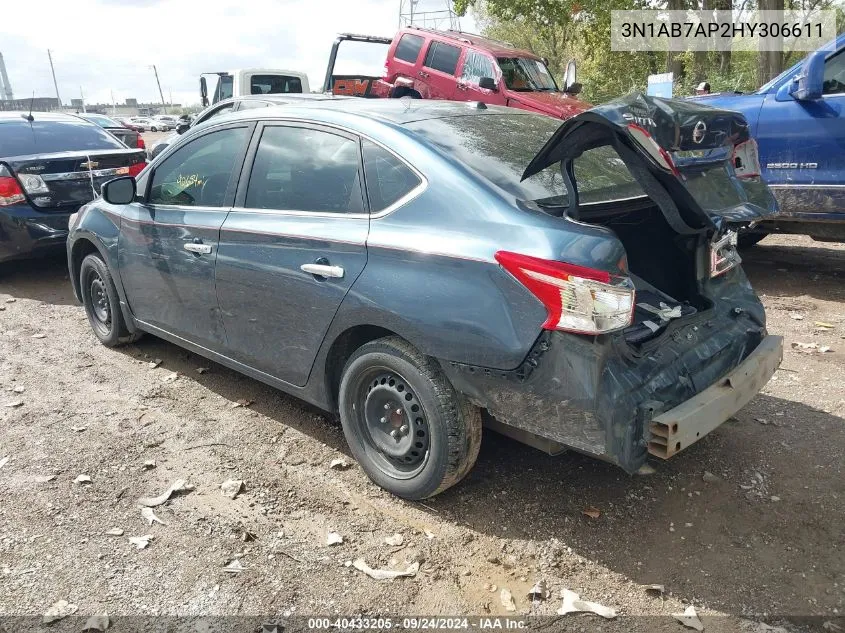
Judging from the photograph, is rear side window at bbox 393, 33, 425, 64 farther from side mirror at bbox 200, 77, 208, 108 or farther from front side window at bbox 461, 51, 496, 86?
side mirror at bbox 200, 77, 208, 108

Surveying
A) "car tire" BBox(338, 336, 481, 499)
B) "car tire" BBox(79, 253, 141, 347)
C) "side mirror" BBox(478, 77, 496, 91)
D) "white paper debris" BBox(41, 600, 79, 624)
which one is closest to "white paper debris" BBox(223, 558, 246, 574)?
"white paper debris" BBox(41, 600, 79, 624)

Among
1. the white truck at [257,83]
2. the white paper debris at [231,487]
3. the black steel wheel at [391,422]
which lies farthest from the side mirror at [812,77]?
the white truck at [257,83]

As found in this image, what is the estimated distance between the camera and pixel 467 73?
11664 mm

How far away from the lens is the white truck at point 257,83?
14.1m

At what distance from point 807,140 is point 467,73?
6.70m

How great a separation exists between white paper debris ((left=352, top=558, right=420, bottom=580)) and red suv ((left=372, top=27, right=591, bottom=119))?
8937 millimetres

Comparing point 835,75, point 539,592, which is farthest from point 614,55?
point 539,592

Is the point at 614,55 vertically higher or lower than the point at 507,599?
higher

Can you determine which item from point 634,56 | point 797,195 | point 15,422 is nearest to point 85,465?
point 15,422

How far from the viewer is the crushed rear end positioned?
2.62 metres

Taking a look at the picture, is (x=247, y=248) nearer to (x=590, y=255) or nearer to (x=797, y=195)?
(x=590, y=255)

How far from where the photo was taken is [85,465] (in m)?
3.72

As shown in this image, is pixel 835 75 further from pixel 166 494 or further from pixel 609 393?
pixel 166 494

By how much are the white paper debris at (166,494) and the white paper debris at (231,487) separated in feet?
0.54
